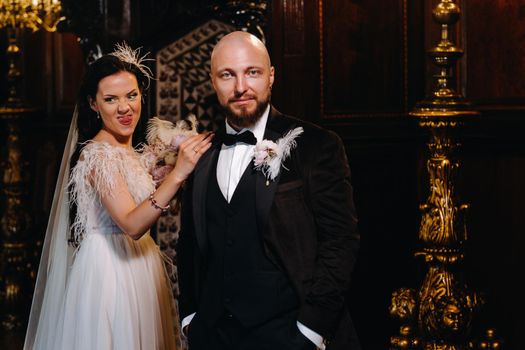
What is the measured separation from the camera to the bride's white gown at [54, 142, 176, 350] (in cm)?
394

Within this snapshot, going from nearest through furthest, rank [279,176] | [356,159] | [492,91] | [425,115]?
[279,176] → [425,115] → [492,91] → [356,159]

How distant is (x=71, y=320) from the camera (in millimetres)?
4027

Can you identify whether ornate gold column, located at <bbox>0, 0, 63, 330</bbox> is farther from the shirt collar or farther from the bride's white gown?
the shirt collar

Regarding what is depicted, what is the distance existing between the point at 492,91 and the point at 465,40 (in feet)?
1.24

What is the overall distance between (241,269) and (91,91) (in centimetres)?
130

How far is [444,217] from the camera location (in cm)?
466

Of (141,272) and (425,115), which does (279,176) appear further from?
(425,115)

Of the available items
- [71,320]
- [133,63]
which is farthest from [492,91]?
[71,320]

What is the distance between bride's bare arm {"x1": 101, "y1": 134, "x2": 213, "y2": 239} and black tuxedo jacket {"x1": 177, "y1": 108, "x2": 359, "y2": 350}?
19 centimetres

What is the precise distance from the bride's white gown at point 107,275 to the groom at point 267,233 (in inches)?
30.0

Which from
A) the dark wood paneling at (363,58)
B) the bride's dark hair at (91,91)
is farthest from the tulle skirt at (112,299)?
the dark wood paneling at (363,58)

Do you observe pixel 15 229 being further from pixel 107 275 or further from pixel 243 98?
pixel 243 98

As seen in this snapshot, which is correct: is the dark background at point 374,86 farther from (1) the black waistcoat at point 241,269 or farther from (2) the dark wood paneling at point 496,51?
(1) the black waistcoat at point 241,269

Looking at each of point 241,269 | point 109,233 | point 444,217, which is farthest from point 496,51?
point 241,269
